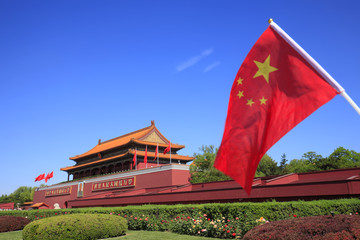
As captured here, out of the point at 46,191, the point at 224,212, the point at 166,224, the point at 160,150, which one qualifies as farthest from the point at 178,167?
the point at 46,191

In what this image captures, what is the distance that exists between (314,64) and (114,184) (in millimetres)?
30205

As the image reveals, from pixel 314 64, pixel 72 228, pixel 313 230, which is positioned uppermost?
pixel 314 64

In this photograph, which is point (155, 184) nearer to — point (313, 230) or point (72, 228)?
point (72, 228)

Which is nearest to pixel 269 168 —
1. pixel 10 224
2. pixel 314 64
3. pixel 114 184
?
pixel 114 184

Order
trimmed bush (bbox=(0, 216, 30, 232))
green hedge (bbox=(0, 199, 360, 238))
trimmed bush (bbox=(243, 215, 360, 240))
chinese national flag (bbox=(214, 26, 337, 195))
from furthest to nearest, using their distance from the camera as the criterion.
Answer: trimmed bush (bbox=(0, 216, 30, 232)), green hedge (bbox=(0, 199, 360, 238)), chinese national flag (bbox=(214, 26, 337, 195)), trimmed bush (bbox=(243, 215, 360, 240))

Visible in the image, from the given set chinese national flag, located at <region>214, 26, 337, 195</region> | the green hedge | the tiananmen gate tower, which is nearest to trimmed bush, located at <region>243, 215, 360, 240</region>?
chinese national flag, located at <region>214, 26, 337, 195</region>

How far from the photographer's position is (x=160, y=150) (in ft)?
121

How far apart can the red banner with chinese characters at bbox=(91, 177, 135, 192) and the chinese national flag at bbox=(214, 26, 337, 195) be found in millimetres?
26008

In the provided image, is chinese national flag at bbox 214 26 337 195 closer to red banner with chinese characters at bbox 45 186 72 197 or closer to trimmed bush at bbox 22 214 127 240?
trimmed bush at bbox 22 214 127 240

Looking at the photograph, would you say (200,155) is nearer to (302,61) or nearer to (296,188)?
(296,188)

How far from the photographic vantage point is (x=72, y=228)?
10344mm

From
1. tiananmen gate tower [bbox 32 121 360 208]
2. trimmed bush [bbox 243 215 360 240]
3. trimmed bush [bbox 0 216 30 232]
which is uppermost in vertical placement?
tiananmen gate tower [bbox 32 121 360 208]

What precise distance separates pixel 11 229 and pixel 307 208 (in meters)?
16.6

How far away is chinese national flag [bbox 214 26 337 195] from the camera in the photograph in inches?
163
